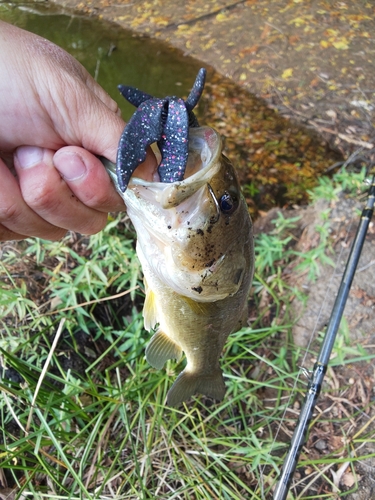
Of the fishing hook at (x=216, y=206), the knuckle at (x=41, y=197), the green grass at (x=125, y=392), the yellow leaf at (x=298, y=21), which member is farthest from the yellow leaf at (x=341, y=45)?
the knuckle at (x=41, y=197)

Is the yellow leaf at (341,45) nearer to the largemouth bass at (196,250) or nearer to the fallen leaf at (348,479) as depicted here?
the largemouth bass at (196,250)

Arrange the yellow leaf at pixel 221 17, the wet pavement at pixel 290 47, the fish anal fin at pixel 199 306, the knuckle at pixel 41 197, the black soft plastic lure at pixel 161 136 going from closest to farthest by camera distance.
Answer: the black soft plastic lure at pixel 161 136 < the knuckle at pixel 41 197 < the fish anal fin at pixel 199 306 < the wet pavement at pixel 290 47 < the yellow leaf at pixel 221 17

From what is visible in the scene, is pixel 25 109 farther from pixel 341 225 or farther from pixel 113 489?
pixel 341 225

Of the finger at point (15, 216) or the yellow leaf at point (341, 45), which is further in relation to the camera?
the yellow leaf at point (341, 45)

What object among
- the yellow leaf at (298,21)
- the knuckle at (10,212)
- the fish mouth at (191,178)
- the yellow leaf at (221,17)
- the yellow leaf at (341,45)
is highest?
the fish mouth at (191,178)

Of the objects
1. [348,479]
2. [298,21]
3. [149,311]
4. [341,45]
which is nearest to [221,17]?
[298,21]

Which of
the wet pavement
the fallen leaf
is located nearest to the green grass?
the fallen leaf

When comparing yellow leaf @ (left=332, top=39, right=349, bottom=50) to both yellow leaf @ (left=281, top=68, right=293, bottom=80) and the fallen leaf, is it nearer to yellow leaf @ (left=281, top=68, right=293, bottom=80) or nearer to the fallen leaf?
yellow leaf @ (left=281, top=68, right=293, bottom=80)

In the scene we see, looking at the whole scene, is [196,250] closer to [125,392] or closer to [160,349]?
[160,349]
